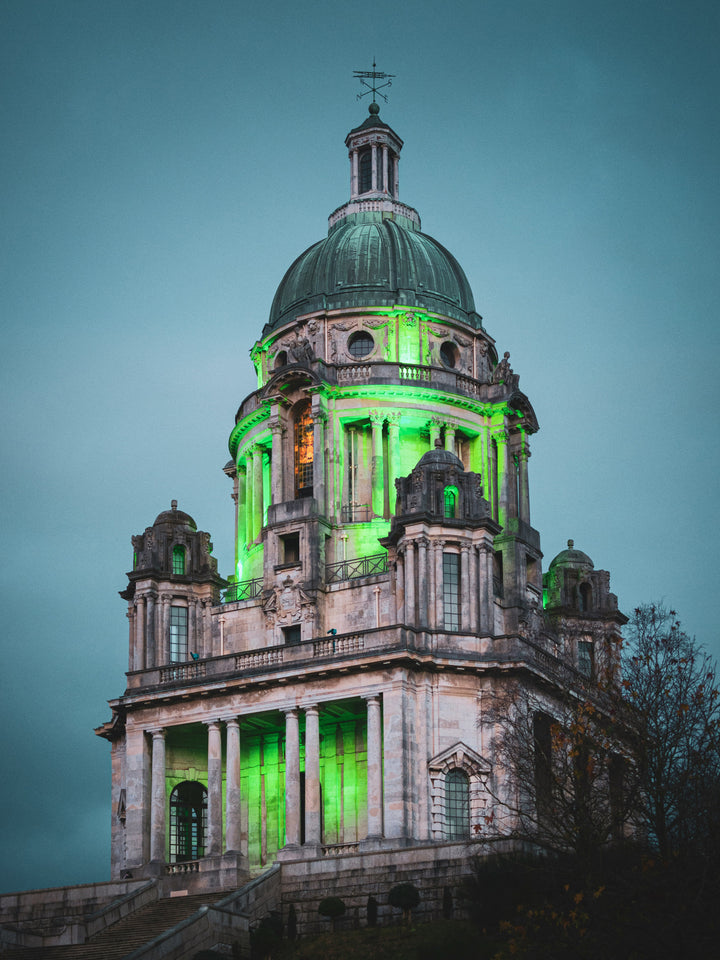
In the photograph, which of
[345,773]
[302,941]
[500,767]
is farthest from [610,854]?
[345,773]

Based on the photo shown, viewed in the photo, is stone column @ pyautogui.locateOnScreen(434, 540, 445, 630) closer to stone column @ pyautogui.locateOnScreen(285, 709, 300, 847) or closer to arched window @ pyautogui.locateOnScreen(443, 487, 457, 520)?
arched window @ pyautogui.locateOnScreen(443, 487, 457, 520)

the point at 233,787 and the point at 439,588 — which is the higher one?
the point at 439,588

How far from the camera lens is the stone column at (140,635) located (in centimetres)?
7388

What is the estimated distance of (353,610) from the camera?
7250 centimetres

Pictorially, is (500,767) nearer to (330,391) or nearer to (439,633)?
(439,633)

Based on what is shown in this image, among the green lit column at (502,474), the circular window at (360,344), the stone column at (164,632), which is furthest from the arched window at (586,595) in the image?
the stone column at (164,632)

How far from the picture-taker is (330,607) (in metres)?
73.3

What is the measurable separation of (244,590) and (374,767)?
15.0 metres

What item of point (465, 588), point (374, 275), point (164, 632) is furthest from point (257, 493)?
point (465, 588)

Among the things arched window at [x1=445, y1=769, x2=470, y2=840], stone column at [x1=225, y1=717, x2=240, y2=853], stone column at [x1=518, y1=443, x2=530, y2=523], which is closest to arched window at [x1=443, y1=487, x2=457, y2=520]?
stone column at [x1=518, y1=443, x2=530, y2=523]

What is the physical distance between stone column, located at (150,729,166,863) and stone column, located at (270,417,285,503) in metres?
12.7

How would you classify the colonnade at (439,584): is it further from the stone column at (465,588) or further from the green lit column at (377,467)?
the green lit column at (377,467)

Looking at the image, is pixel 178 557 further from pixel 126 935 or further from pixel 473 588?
pixel 126 935

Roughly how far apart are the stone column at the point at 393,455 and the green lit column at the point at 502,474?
5.31 m
